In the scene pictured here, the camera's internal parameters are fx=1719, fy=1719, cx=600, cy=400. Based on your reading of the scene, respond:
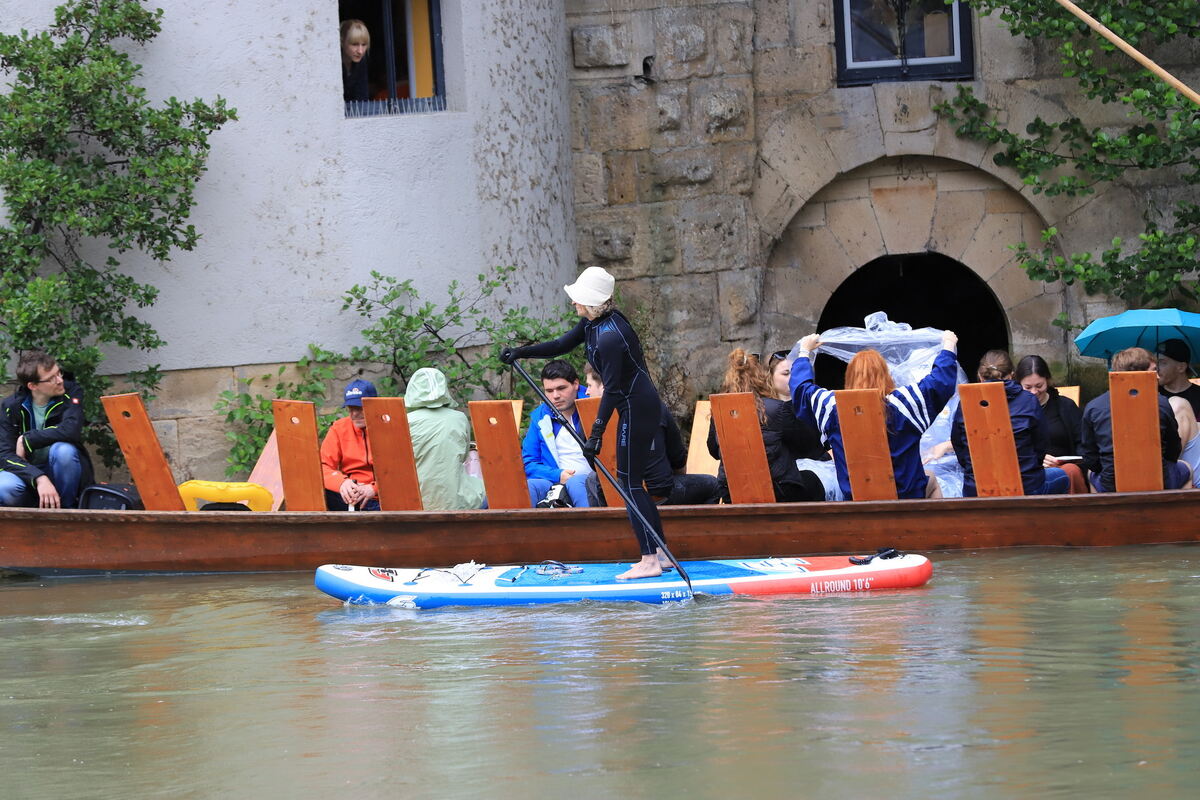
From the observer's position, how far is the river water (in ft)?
15.2

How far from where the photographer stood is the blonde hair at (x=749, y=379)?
9.09m

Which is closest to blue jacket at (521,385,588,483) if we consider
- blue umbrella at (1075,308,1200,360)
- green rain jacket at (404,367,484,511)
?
green rain jacket at (404,367,484,511)

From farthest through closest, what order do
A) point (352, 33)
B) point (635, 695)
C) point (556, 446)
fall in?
point (352, 33)
point (556, 446)
point (635, 695)

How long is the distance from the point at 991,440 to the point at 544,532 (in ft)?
7.69

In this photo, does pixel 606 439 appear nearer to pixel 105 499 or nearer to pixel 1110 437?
pixel 1110 437

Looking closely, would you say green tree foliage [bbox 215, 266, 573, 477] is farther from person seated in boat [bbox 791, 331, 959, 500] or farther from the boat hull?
person seated in boat [bbox 791, 331, 959, 500]

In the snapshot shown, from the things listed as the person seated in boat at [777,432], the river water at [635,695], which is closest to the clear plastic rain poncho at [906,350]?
the person seated in boat at [777,432]

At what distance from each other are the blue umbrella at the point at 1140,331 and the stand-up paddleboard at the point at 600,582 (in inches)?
114

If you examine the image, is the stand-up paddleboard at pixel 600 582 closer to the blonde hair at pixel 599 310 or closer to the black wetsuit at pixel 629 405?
the black wetsuit at pixel 629 405

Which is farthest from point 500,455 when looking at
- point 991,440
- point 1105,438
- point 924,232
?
point 924,232

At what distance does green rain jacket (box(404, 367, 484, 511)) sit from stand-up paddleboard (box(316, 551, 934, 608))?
1.09 metres

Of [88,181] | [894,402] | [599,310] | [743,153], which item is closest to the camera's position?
[599,310]

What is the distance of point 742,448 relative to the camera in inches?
350

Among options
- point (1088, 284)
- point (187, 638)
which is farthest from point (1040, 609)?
point (1088, 284)
